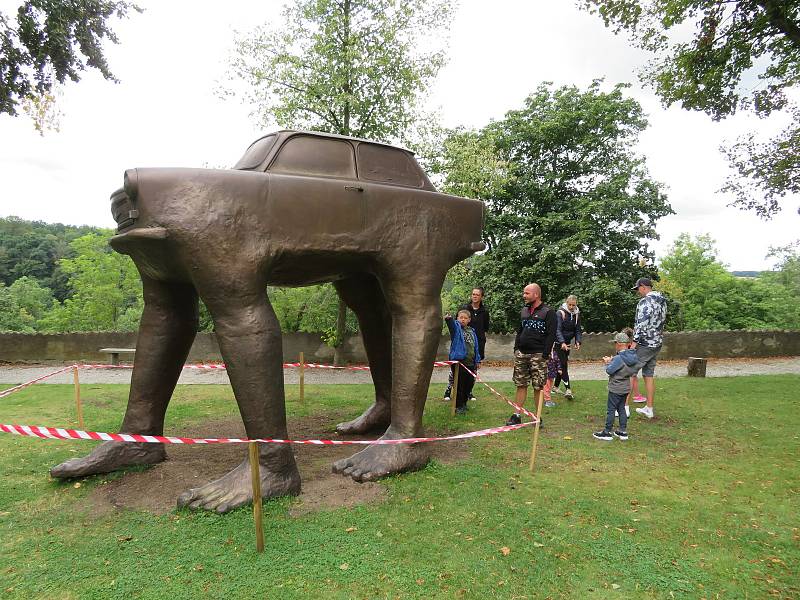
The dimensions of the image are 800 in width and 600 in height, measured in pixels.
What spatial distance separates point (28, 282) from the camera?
33500mm

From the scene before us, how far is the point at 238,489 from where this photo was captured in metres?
3.75

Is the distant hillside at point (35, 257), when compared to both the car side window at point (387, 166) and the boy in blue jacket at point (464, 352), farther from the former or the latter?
the car side window at point (387, 166)

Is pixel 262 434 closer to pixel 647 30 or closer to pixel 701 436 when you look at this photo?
pixel 701 436

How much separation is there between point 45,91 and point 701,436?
14152 millimetres

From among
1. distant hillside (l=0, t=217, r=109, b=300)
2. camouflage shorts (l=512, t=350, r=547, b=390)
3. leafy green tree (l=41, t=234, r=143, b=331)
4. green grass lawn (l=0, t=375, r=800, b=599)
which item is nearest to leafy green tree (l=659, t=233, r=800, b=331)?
camouflage shorts (l=512, t=350, r=547, b=390)

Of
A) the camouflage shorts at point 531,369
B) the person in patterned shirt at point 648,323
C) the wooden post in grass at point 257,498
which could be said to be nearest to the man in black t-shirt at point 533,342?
the camouflage shorts at point 531,369

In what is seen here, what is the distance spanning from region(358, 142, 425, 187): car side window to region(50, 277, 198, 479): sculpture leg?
2.01m

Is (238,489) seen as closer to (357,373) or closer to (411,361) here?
(411,361)

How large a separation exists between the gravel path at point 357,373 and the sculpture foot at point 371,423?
15.4 ft

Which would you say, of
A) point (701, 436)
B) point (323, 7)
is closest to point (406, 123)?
point (323, 7)

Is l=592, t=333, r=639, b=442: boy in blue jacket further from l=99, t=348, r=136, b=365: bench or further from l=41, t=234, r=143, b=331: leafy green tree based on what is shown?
l=41, t=234, r=143, b=331: leafy green tree

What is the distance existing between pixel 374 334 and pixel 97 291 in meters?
22.2

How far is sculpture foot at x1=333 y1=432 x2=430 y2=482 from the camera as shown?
431cm

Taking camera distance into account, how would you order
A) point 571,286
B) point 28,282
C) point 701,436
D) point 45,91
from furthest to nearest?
point 28,282, point 571,286, point 45,91, point 701,436
